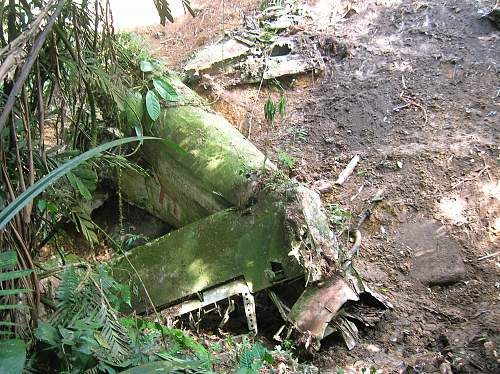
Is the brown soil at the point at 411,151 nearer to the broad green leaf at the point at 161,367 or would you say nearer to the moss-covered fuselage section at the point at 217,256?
the moss-covered fuselage section at the point at 217,256

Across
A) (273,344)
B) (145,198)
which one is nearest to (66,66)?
(273,344)

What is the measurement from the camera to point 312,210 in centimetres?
→ 416

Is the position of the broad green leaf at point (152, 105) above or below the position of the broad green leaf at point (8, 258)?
above

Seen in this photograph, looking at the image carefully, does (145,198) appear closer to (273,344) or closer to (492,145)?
(273,344)

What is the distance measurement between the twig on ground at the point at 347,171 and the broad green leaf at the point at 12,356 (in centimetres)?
463

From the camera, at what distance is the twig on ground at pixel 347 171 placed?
222 inches

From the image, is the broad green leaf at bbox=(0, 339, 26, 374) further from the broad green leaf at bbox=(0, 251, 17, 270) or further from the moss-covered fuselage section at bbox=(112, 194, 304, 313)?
the moss-covered fuselage section at bbox=(112, 194, 304, 313)

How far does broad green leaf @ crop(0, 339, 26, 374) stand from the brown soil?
9.49 feet

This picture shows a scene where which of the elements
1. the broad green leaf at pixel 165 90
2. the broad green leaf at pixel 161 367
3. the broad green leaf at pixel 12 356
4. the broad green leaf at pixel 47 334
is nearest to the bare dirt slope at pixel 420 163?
the broad green leaf at pixel 165 90

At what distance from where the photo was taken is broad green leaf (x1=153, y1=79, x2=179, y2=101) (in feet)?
15.4

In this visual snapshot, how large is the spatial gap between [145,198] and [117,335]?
3735 millimetres

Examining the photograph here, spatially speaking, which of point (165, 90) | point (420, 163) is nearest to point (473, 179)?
point (420, 163)

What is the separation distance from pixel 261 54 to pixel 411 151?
101 inches

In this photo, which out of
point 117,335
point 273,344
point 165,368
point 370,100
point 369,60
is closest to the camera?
point 165,368
